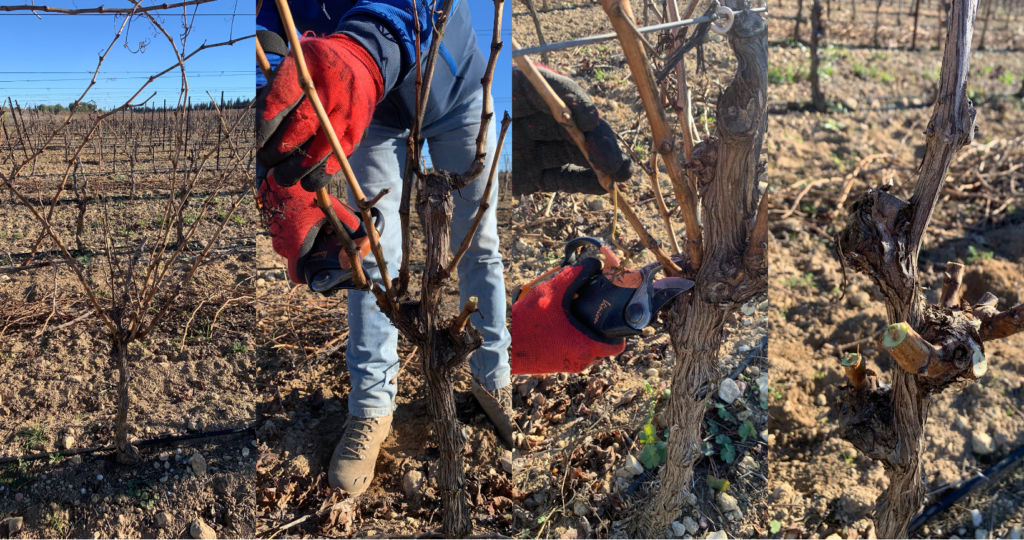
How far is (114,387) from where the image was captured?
171 cm

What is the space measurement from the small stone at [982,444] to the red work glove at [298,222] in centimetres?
226

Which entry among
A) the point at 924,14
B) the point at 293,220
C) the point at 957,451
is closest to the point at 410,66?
the point at 293,220

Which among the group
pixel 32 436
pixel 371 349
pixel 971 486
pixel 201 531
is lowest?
pixel 971 486

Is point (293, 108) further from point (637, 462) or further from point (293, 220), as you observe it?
point (637, 462)

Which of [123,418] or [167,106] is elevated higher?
[167,106]

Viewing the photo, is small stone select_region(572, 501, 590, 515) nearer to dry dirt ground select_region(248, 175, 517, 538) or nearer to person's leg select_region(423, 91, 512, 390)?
dry dirt ground select_region(248, 175, 517, 538)

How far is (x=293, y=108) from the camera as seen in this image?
1.16m

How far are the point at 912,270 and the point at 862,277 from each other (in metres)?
2.03

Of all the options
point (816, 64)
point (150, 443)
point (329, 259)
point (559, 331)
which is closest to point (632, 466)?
point (559, 331)

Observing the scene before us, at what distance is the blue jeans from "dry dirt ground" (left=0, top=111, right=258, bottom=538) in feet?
1.20

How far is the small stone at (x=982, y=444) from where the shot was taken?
2.21 metres

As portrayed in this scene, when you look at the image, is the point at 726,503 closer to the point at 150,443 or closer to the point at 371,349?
the point at 371,349

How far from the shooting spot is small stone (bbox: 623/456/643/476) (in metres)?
1.64

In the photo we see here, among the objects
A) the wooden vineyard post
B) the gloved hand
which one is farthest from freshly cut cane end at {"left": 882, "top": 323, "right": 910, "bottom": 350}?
the wooden vineyard post
